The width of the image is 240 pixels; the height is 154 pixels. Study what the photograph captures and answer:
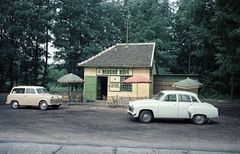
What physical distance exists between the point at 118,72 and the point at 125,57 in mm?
1992

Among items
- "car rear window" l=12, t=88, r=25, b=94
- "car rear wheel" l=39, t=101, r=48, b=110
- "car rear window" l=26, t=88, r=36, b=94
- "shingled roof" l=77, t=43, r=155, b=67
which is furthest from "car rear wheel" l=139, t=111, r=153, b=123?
"car rear window" l=12, t=88, r=25, b=94

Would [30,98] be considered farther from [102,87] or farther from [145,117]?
[145,117]

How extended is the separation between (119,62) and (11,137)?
14440 mm

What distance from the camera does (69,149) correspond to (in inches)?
271

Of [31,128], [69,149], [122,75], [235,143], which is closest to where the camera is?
[69,149]

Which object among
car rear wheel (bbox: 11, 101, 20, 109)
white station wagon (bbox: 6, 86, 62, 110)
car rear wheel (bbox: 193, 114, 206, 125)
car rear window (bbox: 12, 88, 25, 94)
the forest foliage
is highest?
the forest foliage

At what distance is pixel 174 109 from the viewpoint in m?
11.9

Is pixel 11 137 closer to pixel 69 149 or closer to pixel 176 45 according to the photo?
pixel 69 149

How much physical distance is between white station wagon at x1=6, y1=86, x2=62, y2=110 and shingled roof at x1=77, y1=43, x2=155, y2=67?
19.7 feet

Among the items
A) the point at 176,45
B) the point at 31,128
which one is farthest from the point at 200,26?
the point at 176,45

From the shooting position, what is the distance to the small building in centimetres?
2108

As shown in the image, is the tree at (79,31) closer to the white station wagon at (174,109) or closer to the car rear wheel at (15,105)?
the car rear wheel at (15,105)

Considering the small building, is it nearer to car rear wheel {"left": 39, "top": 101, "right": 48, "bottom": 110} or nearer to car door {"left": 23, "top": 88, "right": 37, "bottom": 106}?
car rear wheel {"left": 39, "top": 101, "right": 48, "bottom": 110}

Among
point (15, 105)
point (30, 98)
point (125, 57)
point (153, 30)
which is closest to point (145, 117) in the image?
point (30, 98)
